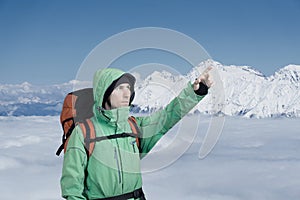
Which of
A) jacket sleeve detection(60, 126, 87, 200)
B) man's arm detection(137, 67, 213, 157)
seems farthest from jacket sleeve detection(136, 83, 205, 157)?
jacket sleeve detection(60, 126, 87, 200)

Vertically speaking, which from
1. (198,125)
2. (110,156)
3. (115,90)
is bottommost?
(110,156)

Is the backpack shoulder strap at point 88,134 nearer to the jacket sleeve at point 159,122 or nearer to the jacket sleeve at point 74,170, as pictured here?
the jacket sleeve at point 74,170

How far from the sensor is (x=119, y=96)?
2523mm

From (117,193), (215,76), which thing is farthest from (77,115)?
(215,76)

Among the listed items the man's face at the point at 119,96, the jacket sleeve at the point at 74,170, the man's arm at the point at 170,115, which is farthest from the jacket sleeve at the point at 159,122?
the jacket sleeve at the point at 74,170

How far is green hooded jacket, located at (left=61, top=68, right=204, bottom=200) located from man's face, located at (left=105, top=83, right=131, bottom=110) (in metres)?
0.04

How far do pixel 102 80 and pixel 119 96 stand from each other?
15cm

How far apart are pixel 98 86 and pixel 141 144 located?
0.52m

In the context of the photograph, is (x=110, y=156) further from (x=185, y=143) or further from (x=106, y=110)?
(x=185, y=143)

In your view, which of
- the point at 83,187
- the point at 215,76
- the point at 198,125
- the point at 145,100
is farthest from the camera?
the point at 145,100

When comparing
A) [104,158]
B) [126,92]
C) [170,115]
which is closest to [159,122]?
[170,115]

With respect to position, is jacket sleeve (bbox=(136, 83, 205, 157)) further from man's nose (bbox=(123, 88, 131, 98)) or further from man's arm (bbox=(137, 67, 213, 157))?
man's nose (bbox=(123, 88, 131, 98))

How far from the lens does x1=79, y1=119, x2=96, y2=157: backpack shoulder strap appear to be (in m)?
2.45

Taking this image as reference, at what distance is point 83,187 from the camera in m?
2.43
